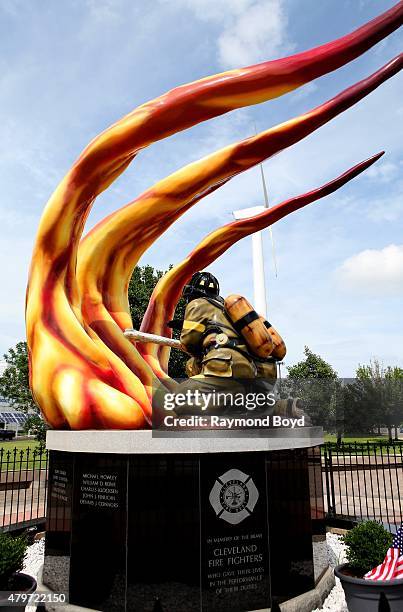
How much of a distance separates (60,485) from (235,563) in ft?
9.57

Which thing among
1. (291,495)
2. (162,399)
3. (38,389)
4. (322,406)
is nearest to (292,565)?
(291,495)

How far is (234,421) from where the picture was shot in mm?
6969

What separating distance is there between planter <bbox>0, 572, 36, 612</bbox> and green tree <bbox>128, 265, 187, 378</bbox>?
2181 cm

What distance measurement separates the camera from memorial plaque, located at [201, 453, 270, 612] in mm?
6375

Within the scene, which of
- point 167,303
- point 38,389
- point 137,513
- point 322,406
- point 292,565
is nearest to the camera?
point 137,513

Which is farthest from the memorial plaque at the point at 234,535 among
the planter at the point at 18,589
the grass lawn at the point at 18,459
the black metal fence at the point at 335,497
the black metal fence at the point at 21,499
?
the grass lawn at the point at 18,459

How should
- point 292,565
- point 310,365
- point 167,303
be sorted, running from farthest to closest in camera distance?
point 310,365, point 167,303, point 292,565

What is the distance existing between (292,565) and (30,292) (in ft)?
20.0

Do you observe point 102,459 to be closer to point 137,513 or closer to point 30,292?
point 137,513

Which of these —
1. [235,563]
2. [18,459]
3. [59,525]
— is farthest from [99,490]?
[18,459]

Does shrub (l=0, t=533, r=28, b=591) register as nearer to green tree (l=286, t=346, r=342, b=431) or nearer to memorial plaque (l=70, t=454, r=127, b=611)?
memorial plaque (l=70, t=454, r=127, b=611)

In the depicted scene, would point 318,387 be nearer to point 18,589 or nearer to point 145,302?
point 145,302

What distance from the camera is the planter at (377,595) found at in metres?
6.20

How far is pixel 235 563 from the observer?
6.50m
